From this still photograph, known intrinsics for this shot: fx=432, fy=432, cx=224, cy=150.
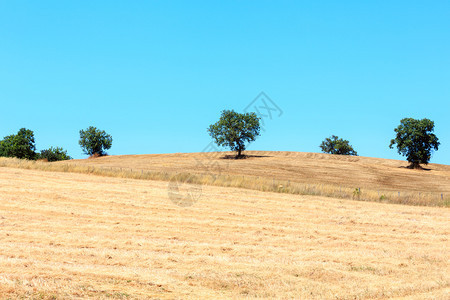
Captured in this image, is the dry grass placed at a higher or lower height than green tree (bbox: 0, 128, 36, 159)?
lower

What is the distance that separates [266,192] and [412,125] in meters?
50.7

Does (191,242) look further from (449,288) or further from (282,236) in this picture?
(449,288)

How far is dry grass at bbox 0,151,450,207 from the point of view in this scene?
96.5 feet

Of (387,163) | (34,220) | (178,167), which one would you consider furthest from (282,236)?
(387,163)

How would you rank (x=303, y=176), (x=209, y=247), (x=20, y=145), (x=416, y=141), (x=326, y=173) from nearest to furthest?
(x=209, y=247) < (x=303, y=176) < (x=326, y=173) < (x=416, y=141) < (x=20, y=145)

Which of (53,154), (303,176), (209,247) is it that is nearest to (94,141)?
(53,154)

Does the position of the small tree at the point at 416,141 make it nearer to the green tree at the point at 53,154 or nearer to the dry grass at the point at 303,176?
the dry grass at the point at 303,176

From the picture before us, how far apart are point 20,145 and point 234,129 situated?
137 ft

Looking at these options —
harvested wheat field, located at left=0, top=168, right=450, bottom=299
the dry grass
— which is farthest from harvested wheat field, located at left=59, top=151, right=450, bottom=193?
harvested wheat field, located at left=0, top=168, right=450, bottom=299

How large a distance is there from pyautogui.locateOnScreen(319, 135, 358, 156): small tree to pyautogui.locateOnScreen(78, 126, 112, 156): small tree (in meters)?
52.6

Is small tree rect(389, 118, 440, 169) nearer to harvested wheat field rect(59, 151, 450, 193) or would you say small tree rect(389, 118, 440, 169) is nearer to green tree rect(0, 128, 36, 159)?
harvested wheat field rect(59, 151, 450, 193)

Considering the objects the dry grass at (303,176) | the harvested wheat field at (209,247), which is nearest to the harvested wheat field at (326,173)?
the dry grass at (303,176)

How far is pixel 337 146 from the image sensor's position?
104438mm

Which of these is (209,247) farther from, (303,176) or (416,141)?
(416,141)
